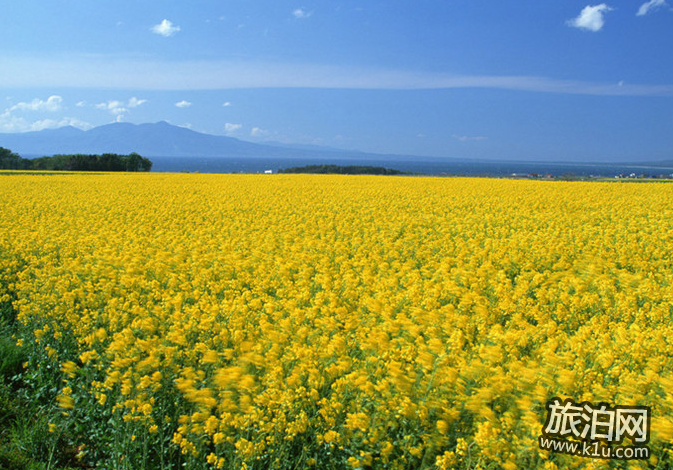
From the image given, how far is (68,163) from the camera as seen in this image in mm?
57625

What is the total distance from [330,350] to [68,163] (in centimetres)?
6456

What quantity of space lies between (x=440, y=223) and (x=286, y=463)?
33.0ft

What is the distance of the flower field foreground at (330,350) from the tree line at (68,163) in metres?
57.3

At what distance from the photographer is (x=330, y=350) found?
3.67 meters

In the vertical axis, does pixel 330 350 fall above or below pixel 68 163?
below

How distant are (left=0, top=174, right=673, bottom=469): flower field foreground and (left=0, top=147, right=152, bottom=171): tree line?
5729cm

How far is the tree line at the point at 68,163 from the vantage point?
57438 mm

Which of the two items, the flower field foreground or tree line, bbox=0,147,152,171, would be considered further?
tree line, bbox=0,147,152,171

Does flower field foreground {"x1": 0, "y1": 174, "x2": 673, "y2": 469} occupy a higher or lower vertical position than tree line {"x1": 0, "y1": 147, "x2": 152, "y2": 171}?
lower

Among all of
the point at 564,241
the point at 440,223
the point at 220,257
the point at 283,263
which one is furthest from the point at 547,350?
the point at 440,223

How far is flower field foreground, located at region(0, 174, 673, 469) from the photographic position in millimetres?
3014

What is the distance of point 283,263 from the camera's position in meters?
7.09

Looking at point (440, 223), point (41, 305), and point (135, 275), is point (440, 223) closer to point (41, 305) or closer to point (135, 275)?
point (135, 275)

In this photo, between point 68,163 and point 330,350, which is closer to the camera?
point 330,350
